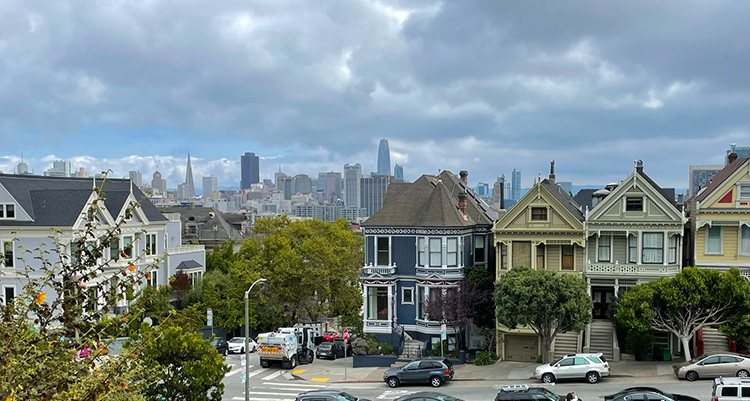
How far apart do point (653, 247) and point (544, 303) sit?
8.45m

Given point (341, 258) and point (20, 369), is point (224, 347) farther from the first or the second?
point (20, 369)

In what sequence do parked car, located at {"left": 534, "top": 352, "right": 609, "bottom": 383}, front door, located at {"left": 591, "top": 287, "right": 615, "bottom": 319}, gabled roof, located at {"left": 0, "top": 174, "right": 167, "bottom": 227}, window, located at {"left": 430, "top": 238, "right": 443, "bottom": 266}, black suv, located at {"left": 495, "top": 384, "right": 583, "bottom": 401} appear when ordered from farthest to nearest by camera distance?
1. gabled roof, located at {"left": 0, "top": 174, "right": 167, "bottom": 227}
2. window, located at {"left": 430, "top": 238, "right": 443, "bottom": 266}
3. front door, located at {"left": 591, "top": 287, "right": 615, "bottom": 319}
4. parked car, located at {"left": 534, "top": 352, "right": 609, "bottom": 383}
5. black suv, located at {"left": 495, "top": 384, "right": 583, "bottom": 401}

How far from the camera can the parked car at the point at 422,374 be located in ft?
115

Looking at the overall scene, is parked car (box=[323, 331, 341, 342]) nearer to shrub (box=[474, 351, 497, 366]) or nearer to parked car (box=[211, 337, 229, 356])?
parked car (box=[211, 337, 229, 356])

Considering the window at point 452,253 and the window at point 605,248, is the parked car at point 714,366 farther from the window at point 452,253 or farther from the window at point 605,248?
the window at point 452,253

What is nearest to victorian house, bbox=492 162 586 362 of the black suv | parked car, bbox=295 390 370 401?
the black suv

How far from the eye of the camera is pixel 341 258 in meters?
54.4

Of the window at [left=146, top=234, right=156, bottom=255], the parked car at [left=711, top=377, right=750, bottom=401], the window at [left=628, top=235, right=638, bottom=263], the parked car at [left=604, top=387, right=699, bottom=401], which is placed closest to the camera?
the parked car at [left=711, top=377, right=750, bottom=401]

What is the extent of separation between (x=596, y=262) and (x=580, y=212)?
11.6 feet

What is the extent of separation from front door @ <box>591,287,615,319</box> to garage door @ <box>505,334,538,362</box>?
4243 millimetres

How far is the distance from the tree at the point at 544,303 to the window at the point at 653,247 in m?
4.85

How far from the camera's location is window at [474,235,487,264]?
45.5 metres

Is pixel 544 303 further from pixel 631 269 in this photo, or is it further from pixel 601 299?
pixel 601 299

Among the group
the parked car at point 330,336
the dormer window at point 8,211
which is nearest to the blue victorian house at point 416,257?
the parked car at point 330,336
